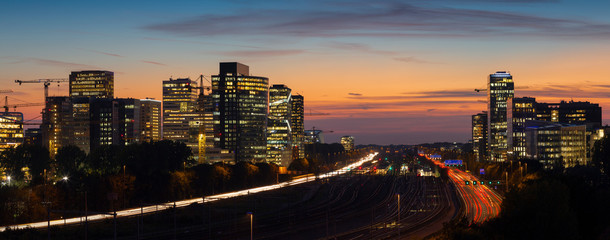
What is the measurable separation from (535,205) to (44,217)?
3364 inches

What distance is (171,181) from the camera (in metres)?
174

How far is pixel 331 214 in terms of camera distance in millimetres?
147000

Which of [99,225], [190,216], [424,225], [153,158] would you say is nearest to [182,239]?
[99,225]

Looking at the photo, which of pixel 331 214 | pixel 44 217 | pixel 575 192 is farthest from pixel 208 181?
pixel 575 192

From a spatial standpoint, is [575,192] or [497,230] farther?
[575,192]

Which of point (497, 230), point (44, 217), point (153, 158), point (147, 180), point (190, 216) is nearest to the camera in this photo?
point (497, 230)

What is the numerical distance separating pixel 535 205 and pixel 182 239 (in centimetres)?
5200

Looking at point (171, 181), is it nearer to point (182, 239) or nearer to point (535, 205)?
point (182, 239)

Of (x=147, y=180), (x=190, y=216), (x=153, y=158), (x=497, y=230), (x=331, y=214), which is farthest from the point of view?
(x=153, y=158)

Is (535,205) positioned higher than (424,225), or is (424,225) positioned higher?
(535,205)

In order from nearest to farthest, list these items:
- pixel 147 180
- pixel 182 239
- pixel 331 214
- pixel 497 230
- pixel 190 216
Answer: pixel 497 230 < pixel 182 239 < pixel 190 216 < pixel 331 214 < pixel 147 180

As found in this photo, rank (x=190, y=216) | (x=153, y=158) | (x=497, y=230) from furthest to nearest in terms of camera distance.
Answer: (x=153, y=158), (x=190, y=216), (x=497, y=230)

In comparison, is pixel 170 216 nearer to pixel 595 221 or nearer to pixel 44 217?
Result: pixel 44 217

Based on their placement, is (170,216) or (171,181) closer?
(170,216)
